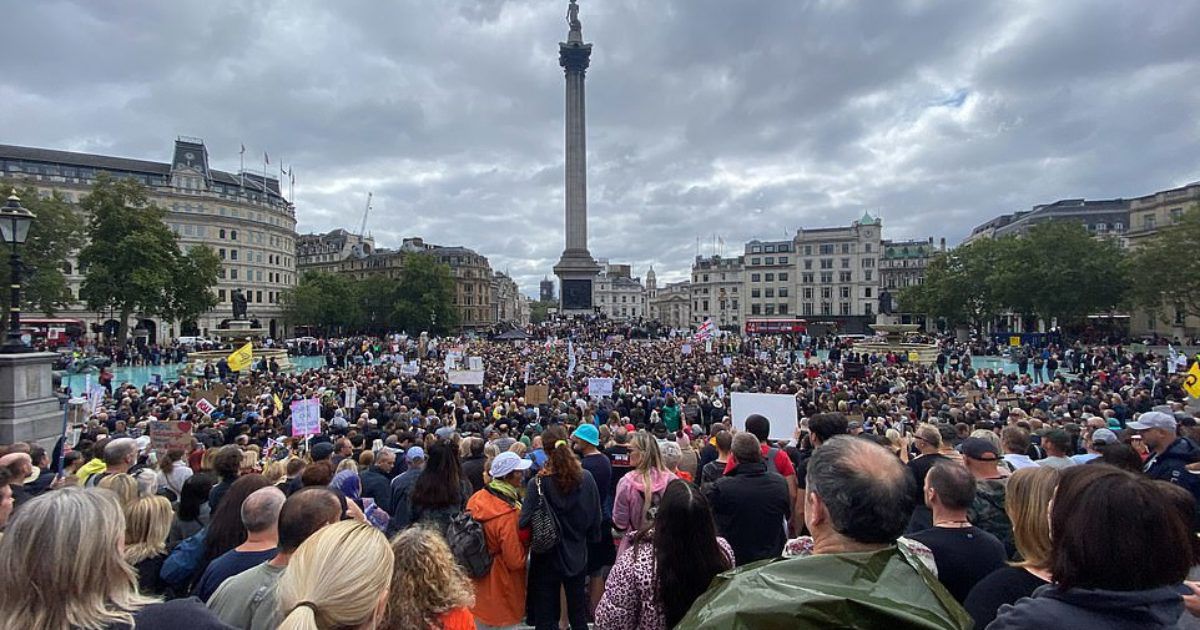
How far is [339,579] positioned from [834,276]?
105m

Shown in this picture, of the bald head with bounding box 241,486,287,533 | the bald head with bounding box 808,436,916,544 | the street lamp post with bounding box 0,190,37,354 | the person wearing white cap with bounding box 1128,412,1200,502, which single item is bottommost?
the person wearing white cap with bounding box 1128,412,1200,502

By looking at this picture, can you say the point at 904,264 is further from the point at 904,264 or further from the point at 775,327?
the point at 775,327

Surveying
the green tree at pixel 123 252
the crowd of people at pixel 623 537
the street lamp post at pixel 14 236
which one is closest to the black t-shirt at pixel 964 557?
the crowd of people at pixel 623 537

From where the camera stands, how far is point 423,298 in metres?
85.1

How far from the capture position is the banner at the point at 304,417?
444 inches

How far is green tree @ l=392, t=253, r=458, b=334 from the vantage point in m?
84.9

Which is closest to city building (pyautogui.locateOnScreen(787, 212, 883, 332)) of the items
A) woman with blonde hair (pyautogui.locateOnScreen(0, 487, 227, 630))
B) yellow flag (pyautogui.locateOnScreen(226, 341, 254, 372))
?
yellow flag (pyautogui.locateOnScreen(226, 341, 254, 372))

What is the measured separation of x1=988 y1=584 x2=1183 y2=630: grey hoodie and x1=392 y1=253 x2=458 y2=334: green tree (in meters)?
86.5

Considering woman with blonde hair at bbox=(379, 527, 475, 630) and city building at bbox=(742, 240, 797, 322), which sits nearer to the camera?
woman with blonde hair at bbox=(379, 527, 475, 630)

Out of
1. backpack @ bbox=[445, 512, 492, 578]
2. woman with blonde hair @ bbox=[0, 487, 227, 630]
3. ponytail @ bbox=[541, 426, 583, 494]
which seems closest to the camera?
woman with blonde hair @ bbox=[0, 487, 227, 630]

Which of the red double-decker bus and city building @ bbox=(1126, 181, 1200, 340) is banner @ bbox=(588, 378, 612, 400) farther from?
the red double-decker bus

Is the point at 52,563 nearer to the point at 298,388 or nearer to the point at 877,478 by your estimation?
the point at 877,478

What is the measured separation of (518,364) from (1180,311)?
5615 centimetres

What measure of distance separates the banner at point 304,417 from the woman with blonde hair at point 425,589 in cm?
955
